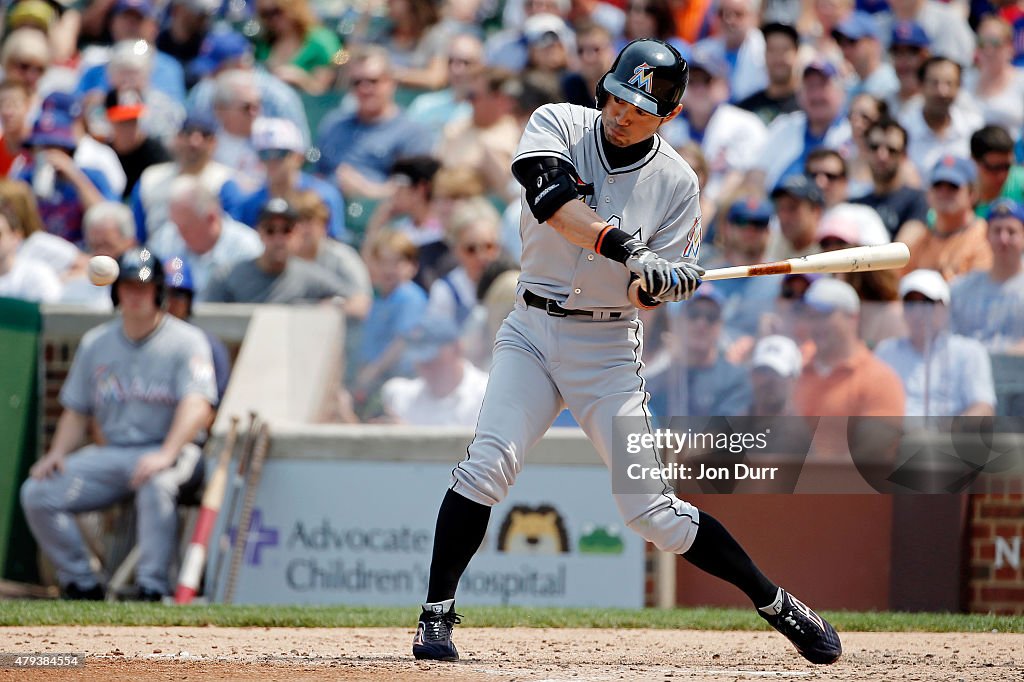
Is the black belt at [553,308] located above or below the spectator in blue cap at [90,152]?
A: below

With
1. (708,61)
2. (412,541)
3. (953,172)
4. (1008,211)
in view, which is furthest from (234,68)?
(1008,211)

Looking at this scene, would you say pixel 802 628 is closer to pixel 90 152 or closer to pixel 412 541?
pixel 412 541

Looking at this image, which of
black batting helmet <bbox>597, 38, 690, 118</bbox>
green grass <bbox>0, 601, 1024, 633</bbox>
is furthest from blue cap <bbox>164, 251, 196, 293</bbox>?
black batting helmet <bbox>597, 38, 690, 118</bbox>

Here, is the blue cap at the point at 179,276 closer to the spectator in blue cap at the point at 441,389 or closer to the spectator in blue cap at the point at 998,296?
the spectator in blue cap at the point at 441,389

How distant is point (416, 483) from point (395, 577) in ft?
1.58

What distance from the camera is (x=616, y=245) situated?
4625 mm

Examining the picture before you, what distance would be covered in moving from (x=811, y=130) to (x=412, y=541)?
403 centimetres

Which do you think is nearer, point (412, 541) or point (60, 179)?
point (412, 541)

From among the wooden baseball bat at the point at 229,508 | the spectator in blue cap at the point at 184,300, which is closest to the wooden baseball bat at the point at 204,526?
the wooden baseball bat at the point at 229,508

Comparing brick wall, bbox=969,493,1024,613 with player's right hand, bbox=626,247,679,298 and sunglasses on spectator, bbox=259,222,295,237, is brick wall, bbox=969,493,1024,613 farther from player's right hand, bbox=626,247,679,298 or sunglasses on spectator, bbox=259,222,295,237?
sunglasses on spectator, bbox=259,222,295,237

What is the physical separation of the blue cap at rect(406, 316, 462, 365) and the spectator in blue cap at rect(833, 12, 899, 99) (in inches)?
142

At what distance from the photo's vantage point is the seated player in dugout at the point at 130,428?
7.83 m

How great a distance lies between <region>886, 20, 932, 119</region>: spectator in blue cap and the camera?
10078 mm

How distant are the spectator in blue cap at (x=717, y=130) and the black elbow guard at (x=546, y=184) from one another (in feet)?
17.1
